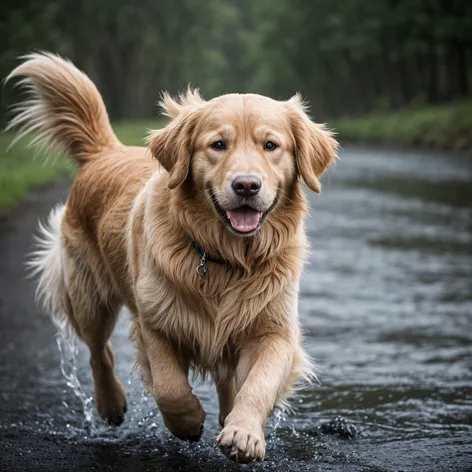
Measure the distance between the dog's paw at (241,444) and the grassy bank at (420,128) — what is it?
26.8 meters

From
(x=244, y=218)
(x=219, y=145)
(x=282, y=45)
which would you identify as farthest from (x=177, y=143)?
(x=282, y=45)

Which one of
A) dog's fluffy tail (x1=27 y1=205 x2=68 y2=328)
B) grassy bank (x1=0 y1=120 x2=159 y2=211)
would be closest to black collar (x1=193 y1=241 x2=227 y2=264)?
dog's fluffy tail (x1=27 y1=205 x2=68 y2=328)

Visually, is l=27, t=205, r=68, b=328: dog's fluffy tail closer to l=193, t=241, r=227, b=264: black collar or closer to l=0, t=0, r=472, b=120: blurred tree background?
l=193, t=241, r=227, b=264: black collar

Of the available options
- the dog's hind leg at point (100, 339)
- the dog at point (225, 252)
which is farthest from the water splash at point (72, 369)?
the dog at point (225, 252)

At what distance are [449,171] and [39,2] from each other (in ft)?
72.4

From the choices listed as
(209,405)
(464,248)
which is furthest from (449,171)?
(209,405)

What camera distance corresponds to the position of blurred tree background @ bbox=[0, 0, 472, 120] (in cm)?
4456

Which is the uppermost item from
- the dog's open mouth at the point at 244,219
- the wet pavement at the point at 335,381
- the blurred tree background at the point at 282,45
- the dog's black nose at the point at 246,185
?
the blurred tree background at the point at 282,45

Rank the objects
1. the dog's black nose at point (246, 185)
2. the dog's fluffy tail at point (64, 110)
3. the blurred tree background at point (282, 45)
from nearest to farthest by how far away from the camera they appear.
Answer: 1. the dog's black nose at point (246, 185)
2. the dog's fluffy tail at point (64, 110)
3. the blurred tree background at point (282, 45)

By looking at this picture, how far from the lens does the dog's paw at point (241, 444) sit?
389cm

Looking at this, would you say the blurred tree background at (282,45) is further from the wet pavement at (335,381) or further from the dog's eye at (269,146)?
the dog's eye at (269,146)

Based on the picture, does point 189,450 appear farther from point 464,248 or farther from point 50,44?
point 50,44

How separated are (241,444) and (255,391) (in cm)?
39

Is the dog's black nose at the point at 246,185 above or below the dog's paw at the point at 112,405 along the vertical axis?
above
